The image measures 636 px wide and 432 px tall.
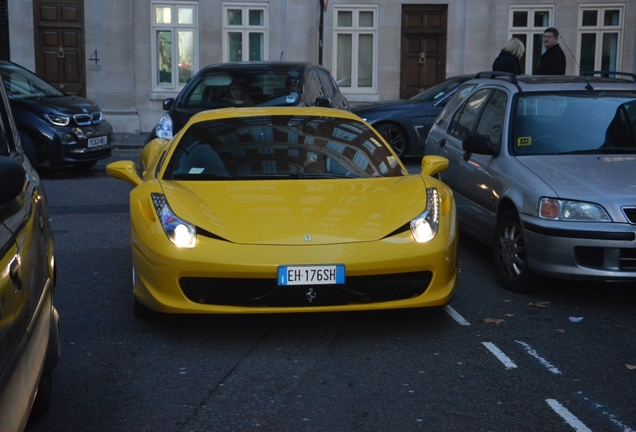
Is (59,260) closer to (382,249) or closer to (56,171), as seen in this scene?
(382,249)

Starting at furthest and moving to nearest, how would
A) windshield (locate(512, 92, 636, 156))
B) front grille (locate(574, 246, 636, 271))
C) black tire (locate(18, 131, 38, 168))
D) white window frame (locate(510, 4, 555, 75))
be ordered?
1. white window frame (locate(510, 4, 555, 75))
2. black tire (locate(18, 131, 38, 168))
3. windshield (locate(512, 92, 636, 156))
4. front grille (locate(574, 246, 636, 271))

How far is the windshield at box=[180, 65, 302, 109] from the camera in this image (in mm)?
12008

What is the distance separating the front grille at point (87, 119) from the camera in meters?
14.5

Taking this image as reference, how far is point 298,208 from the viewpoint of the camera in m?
6.25

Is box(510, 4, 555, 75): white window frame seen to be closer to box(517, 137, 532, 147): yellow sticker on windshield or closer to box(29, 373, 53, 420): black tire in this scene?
box(517, 137, 532, 147): yellow sticker on windshield

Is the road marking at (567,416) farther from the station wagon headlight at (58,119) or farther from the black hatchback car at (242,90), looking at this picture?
the station wagon headlight at (58,119)

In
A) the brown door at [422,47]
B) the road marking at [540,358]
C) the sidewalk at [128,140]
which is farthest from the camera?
the brown door at [422,47]

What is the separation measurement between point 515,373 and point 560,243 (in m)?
1.63

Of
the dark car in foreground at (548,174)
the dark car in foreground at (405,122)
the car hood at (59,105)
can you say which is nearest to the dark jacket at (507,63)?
the dark car in foreground at (405,122)

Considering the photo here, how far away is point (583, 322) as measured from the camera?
21.8 ft

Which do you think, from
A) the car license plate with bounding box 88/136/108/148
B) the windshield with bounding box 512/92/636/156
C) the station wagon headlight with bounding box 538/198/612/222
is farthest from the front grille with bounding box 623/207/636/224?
the car license plate with bounding box 88/136/108/148

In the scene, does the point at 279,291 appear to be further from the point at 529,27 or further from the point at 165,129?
the point at 529,27

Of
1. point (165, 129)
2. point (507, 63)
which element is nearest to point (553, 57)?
point (507, 63)

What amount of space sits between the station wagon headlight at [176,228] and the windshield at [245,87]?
583 cm
